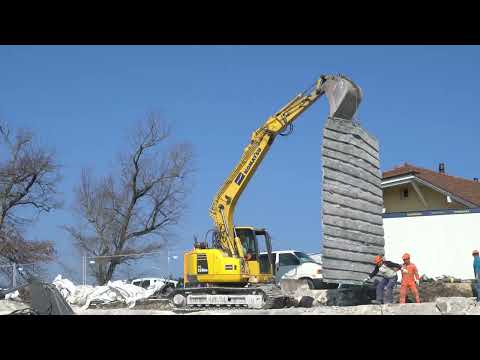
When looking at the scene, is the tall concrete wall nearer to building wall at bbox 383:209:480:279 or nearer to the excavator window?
the excavator window

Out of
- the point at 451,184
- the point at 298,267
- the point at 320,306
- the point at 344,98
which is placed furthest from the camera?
the point at 451,184

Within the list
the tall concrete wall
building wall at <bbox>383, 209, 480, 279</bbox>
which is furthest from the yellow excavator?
building wall at <bbox>383, 209, 480, 279</bbox>

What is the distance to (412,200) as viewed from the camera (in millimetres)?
24875

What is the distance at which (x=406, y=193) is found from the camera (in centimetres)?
2500

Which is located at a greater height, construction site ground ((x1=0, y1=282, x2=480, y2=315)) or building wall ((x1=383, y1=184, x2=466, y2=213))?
building wall ((x1=383, y1=184, x2=466, y2=213))

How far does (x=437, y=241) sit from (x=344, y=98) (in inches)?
322

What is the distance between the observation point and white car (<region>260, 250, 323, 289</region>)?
19.9 meters

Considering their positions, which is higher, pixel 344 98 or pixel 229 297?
pixel 344 98

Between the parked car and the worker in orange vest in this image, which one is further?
the parked car

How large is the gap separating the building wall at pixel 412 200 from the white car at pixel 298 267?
5982 mm

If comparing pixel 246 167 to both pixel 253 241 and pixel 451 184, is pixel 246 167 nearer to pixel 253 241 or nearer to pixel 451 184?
pixel 253 241

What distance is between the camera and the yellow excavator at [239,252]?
55.5 ft

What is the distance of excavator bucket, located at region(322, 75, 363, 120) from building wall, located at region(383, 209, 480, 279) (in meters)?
7.35

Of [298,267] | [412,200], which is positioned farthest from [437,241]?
[298,267]
